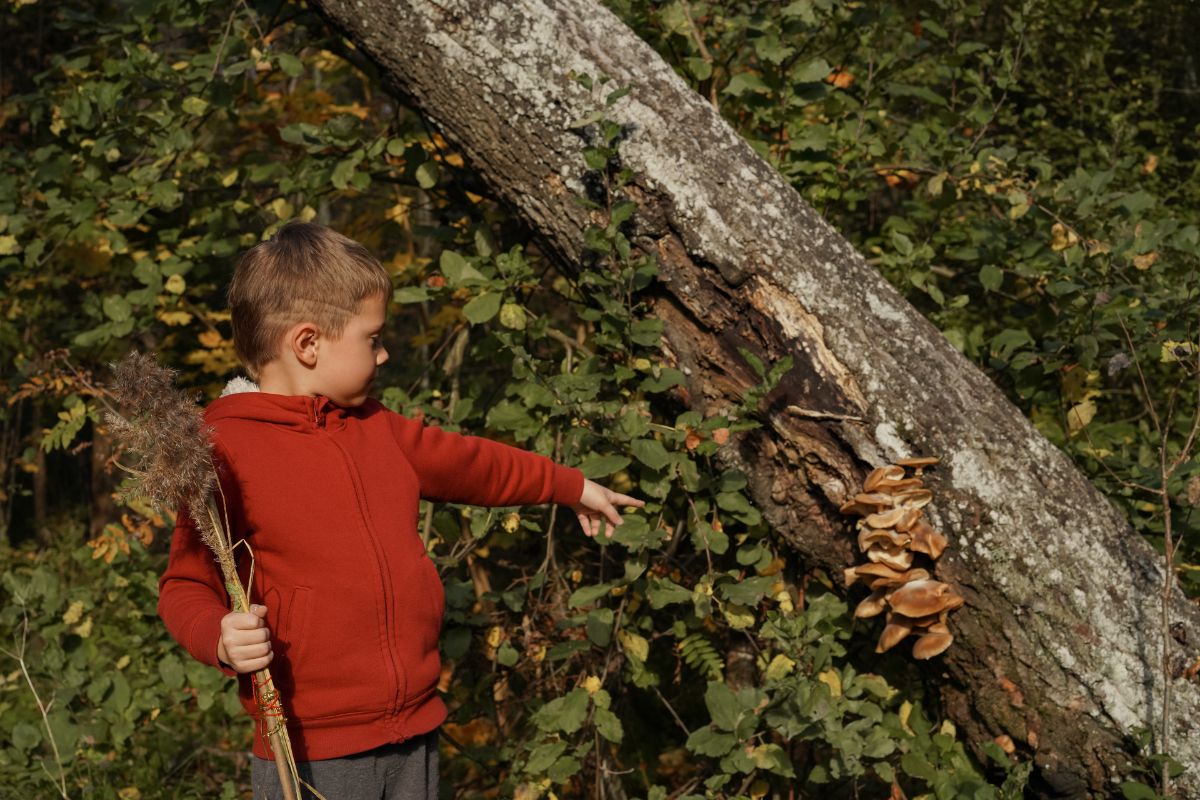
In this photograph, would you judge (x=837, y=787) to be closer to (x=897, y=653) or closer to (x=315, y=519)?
(x=897, y=653)

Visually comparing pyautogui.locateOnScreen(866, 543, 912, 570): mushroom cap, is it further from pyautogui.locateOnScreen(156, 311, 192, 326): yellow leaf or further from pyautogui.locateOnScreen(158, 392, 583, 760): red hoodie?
pyautogui.locateOnScreen(156, 311, 192, 326): yellow leaf

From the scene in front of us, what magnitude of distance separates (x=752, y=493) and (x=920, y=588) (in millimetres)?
419

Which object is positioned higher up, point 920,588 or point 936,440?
A: point 936,440

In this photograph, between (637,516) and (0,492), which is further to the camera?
(0,492)

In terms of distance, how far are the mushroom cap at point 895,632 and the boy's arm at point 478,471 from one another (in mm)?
689

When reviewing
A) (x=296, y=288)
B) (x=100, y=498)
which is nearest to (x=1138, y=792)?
(x=296, y=288)

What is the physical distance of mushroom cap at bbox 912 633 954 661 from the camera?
2.28 meters

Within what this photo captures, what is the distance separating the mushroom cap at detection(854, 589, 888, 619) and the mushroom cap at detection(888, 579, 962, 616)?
5cm

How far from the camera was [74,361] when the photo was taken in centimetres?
395

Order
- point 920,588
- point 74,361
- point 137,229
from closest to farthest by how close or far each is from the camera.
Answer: point 920,588 < point 137,229 < point 74,361

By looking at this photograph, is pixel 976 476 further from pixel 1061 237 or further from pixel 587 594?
pixel 1061 237

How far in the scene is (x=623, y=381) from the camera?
261cm

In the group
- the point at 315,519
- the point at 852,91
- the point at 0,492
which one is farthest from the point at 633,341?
the point at 0,492

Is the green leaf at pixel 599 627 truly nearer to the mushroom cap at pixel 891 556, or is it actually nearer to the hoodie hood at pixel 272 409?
the mushroom cap at pixel 891 556
